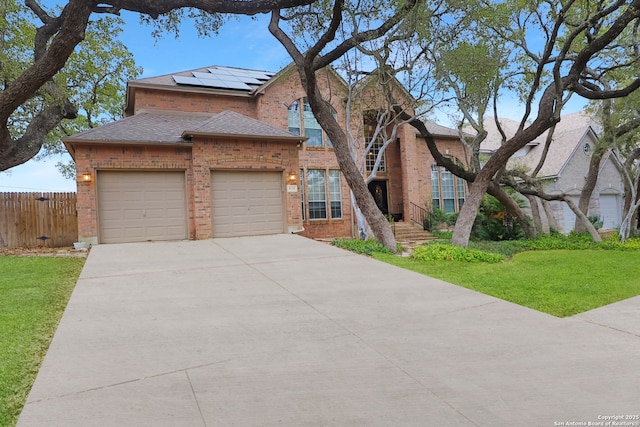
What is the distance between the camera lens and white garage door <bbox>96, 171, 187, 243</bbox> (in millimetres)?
11344

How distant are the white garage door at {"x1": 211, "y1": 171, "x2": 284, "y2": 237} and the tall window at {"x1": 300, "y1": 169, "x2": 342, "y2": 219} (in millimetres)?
3320

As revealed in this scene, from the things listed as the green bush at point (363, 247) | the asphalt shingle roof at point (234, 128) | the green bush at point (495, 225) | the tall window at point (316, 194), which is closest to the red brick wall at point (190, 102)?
the asphalt shingle roof at point (234, 128)

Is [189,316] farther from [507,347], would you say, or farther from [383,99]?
[383,99]

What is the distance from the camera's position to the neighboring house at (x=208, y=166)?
11.3 m

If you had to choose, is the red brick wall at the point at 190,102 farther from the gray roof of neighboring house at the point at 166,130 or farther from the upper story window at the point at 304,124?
the upper story window at the point at 304,124

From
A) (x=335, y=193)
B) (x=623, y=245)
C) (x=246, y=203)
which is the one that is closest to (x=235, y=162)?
(x=246, y=203)

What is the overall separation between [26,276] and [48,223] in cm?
697

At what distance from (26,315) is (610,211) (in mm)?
26745

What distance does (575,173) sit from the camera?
20781 mm

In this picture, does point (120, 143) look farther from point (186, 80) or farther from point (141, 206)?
point (186, 80)

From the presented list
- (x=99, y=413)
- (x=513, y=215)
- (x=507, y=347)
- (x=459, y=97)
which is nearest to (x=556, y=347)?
(x=507, y=347)

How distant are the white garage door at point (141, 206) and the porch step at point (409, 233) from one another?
28.7ft

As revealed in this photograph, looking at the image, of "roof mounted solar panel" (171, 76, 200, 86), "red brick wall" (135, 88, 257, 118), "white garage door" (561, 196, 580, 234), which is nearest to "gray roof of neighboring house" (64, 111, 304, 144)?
"red brick wall" (135, 88, 257, 118)

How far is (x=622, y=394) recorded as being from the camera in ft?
9.42
